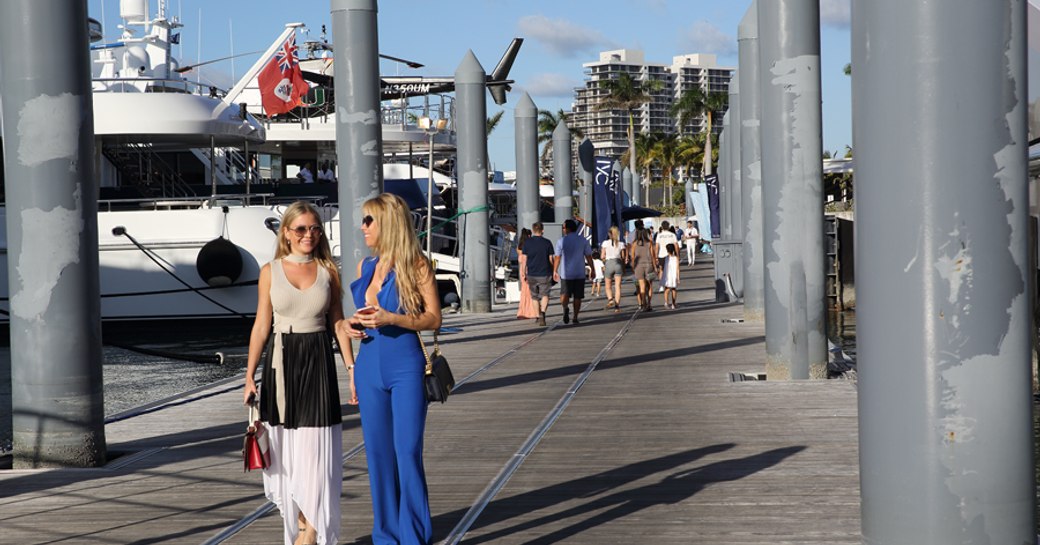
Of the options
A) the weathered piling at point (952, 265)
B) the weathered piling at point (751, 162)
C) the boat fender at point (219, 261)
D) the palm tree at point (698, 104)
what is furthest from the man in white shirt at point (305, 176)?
the palm tree at point (698, 104)

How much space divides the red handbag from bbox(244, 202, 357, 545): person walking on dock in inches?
1.3

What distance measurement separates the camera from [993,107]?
416 cm

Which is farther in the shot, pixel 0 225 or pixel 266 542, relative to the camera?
pixel 0 225

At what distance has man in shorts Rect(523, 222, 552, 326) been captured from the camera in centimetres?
2131

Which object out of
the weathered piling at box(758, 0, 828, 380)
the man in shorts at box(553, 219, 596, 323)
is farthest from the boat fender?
the weathered piling at box(758, 0, 828, 380)

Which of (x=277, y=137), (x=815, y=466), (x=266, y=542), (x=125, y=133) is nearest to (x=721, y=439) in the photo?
(x=815, y=466)

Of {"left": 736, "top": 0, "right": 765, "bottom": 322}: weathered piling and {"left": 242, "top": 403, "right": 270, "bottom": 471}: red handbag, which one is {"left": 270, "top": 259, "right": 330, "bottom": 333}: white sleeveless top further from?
{"left": 736, "top": 0, "right": 765, "bottom": 322}: weathered piling

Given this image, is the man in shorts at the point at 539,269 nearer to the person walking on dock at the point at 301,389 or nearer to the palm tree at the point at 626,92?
the person walking on dock at the point at 301,389

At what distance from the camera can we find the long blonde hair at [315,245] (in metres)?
6.43

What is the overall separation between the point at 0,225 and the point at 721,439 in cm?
2046

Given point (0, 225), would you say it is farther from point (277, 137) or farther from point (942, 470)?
point (942, 470)

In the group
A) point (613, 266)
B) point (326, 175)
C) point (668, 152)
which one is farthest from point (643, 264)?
point (668, 152)

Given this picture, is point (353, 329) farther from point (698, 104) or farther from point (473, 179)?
point (698, 104)

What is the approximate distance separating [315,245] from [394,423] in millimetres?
1005
